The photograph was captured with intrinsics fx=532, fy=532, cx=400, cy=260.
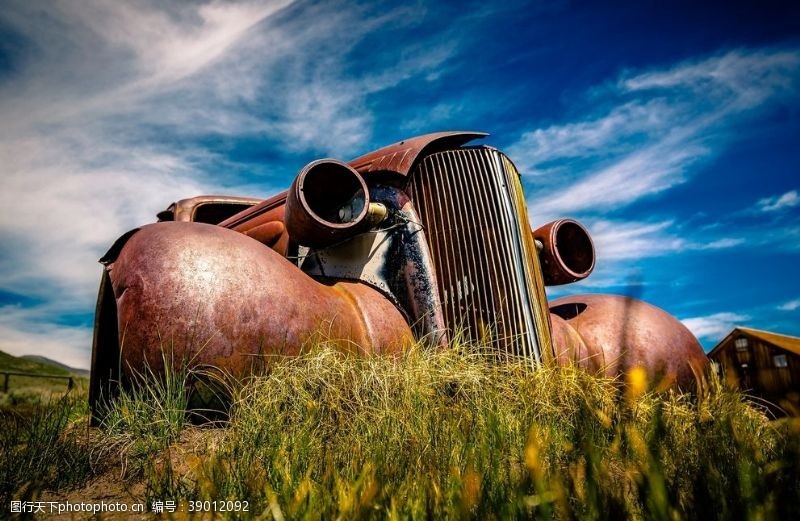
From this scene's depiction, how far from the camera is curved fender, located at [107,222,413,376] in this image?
7.91 feet

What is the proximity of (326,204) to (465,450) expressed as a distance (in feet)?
7.02

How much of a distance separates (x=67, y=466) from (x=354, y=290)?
5.35 ft

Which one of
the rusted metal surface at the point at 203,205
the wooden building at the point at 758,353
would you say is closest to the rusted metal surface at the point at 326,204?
the rusted metal surface at the point at 203,205

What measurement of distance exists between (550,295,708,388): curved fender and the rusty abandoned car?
0.05 ft

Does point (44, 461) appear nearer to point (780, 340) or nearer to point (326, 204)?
point (326, 204)

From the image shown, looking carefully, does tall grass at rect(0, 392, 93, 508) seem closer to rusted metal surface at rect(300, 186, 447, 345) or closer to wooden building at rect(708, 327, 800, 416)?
rusted metal surface at rect(300, 186, 447, 345)

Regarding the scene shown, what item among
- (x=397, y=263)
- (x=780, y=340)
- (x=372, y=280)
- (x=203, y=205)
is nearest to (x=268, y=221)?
(x=372, y=280)

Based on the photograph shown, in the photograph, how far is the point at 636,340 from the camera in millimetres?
4043

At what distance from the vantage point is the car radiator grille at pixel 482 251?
3.36 meters

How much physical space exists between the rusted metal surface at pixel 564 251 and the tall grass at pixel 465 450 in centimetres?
136

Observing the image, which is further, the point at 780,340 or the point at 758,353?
the point at 758,353

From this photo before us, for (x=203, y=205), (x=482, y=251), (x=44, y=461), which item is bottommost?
(x=44, y=461)

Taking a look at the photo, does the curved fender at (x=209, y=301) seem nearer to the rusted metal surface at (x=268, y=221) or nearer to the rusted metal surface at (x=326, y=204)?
the rusted metal surface at (x=326, y=204)

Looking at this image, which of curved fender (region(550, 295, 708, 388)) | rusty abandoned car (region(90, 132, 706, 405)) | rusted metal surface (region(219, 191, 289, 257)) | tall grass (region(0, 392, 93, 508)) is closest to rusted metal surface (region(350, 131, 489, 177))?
rusty abandoned car (region(90, 132, 706, 405))
